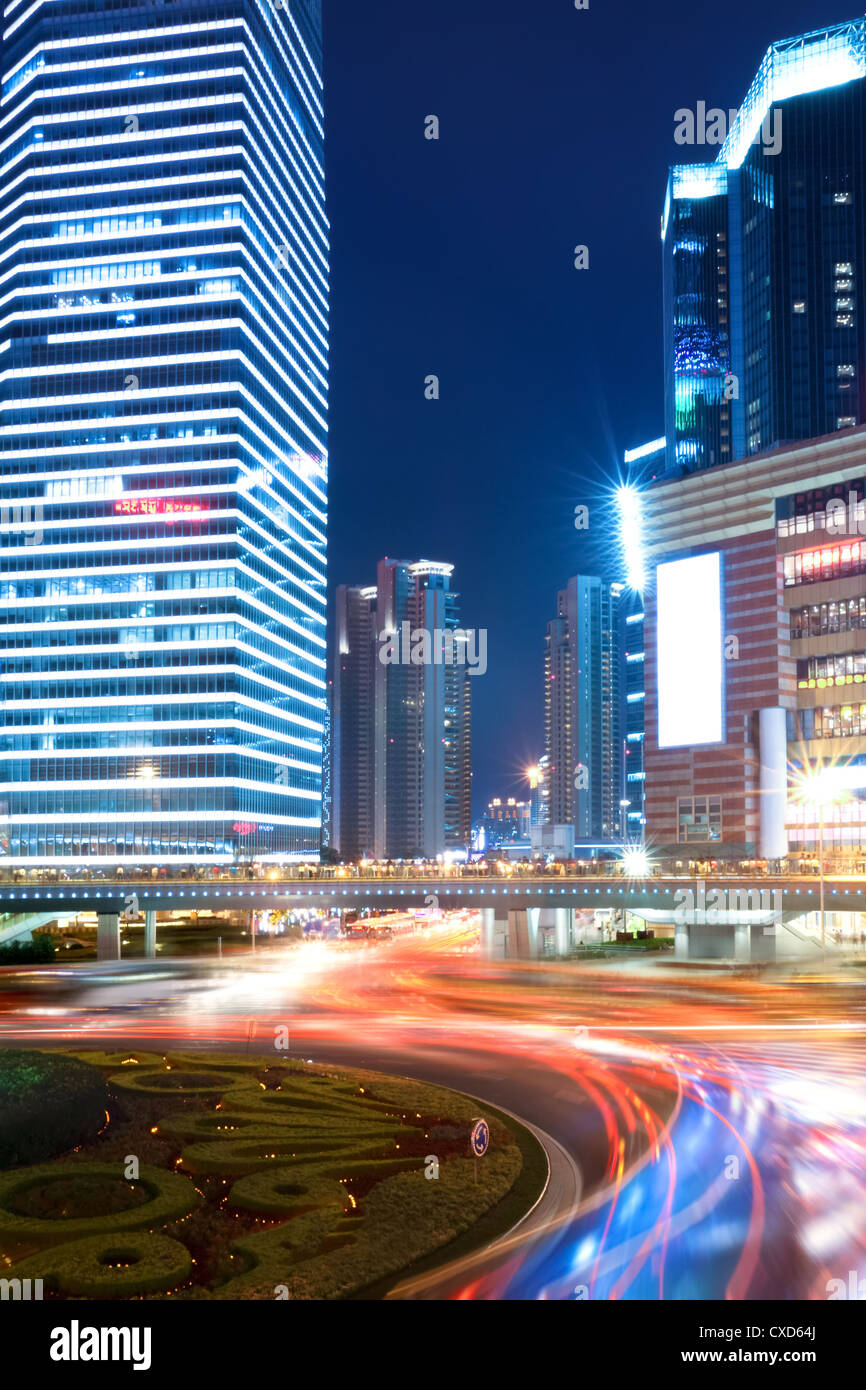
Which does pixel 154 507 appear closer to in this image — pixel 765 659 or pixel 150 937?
pixel 150 937

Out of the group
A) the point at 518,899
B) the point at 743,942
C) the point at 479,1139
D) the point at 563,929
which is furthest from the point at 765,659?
the point at 479,1139

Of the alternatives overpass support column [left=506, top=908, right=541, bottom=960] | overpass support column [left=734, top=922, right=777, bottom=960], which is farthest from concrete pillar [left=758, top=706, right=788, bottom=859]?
overpass support column [left=506, top=908, right=541, bottom=960]

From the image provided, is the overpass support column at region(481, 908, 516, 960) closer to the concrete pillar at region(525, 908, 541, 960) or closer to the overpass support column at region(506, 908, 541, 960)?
the overpass support column at region(506, 908, 541, 960)

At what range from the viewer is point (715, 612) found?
110m

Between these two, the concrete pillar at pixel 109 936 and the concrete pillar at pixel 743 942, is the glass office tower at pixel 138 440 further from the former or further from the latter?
the concrete pillar at pixel 743 942

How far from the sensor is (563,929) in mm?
95562

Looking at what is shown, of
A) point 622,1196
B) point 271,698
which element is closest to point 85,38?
point 271,698

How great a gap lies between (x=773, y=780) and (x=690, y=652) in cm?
1476

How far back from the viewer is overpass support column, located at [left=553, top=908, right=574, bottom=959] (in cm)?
9446

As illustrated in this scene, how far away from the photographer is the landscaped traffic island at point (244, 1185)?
18438mm

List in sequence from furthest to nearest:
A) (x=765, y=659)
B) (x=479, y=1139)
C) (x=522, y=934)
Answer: (x=765, y=659)
(x=522, y=934)
(x=479, y=1139)

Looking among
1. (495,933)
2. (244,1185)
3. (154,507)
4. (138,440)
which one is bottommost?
(495,933)

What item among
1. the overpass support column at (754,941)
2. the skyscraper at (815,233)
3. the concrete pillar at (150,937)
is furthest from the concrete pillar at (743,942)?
the skyscraper at (815,233)

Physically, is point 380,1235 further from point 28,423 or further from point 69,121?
point 69,121
